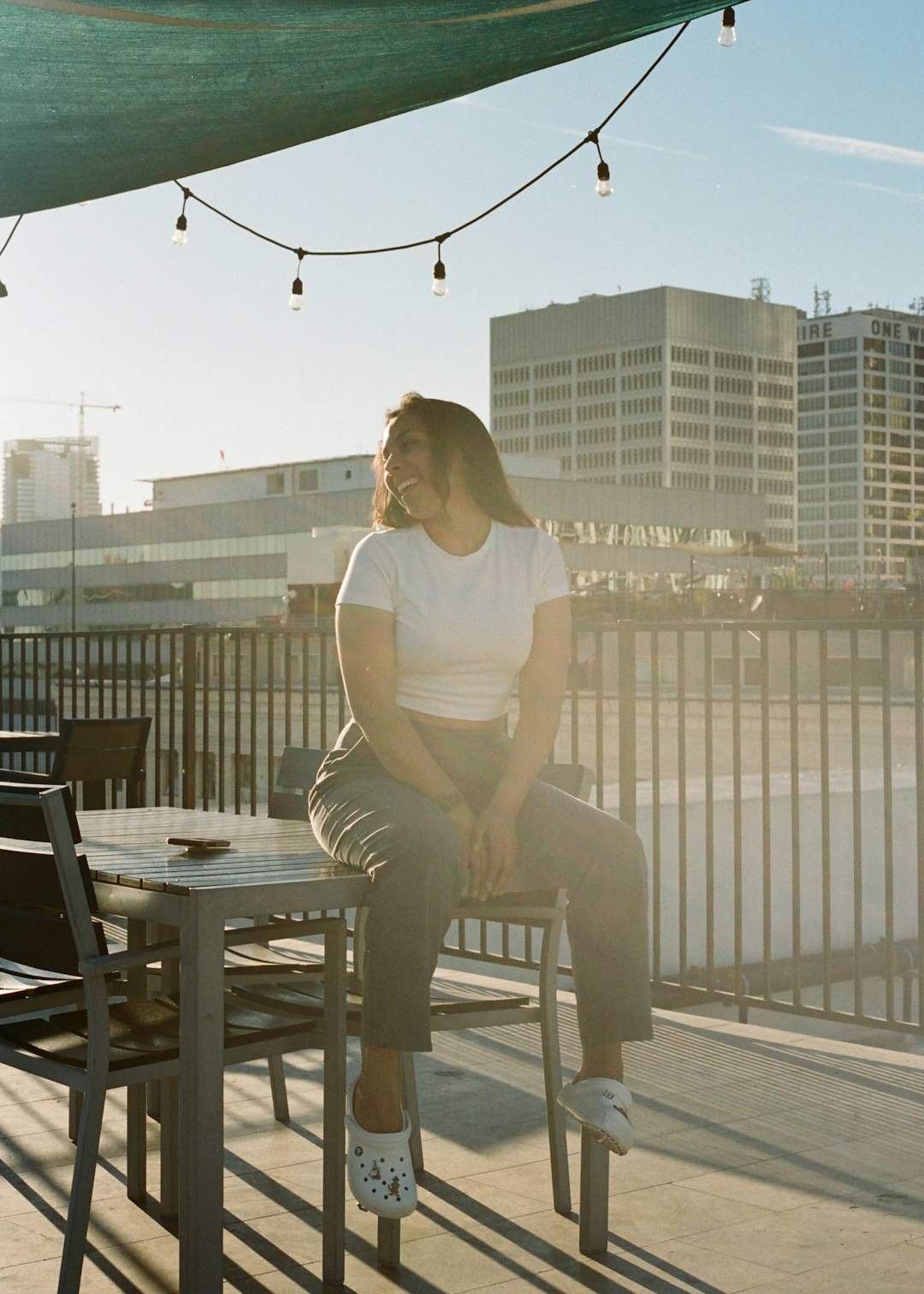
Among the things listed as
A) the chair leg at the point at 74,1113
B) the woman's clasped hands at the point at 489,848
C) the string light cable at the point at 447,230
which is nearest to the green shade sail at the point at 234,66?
the string light cable at the point at 447,230

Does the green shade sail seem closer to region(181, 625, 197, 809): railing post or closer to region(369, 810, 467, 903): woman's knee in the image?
region(369, 810, 467, 903): woman's knee

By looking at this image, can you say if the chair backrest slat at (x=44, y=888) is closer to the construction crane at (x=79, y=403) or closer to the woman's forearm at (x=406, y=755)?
the woman's forearm at (x=406, y=755)

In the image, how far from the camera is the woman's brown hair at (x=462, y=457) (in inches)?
132

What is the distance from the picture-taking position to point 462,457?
3373mm

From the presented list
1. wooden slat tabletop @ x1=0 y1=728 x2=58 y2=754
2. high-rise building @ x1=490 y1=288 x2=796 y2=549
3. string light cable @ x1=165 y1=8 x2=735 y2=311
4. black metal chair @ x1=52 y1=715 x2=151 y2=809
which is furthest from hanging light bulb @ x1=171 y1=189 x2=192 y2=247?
high-rise building @ x1=490 y1=288 x2=796 y2=549

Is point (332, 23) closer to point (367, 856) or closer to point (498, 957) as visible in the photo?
point (367, 856)

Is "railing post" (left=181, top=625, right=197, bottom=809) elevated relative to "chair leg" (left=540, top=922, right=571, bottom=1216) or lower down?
elevated

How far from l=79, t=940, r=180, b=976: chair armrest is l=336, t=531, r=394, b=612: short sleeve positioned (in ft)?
2.87

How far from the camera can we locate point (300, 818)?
3.89 meters

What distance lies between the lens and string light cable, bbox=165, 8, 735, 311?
5207 mm

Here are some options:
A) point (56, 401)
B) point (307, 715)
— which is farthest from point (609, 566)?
point (307, 715)

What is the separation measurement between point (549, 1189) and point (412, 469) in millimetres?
1640

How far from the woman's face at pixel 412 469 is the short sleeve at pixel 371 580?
15 cm

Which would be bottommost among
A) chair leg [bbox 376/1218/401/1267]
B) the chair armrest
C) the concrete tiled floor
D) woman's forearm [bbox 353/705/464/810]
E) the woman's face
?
the concrete tiled floor
